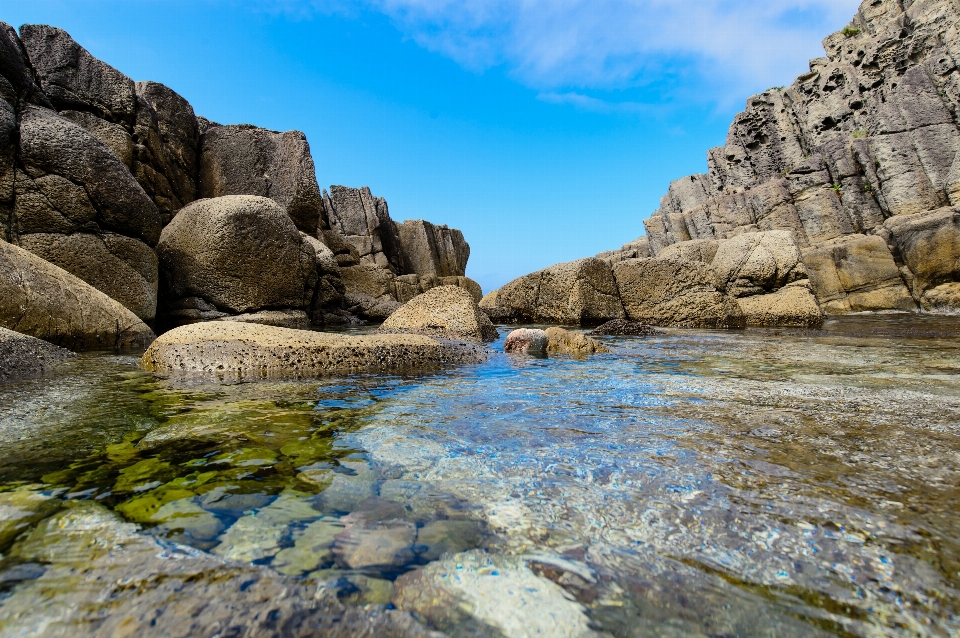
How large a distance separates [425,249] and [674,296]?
17.8m

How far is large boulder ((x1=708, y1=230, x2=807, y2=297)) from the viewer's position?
11.8 m

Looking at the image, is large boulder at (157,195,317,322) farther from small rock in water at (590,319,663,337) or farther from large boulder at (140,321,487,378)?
small rock in water at (590,319,663,337)

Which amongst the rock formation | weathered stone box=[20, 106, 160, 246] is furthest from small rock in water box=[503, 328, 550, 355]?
weathered stone box=[20, 106, 160, 246]

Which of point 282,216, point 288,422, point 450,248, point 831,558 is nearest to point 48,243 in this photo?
point 282,216

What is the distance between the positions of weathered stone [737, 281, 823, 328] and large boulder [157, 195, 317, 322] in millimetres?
11323

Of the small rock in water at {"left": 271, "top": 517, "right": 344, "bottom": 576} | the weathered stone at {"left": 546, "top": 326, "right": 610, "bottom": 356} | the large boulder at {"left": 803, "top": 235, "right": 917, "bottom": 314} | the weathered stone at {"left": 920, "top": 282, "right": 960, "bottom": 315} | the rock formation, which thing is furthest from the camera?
the large boulder at {"left": 803, "top": 235, "right": 917, "bottom": 314}

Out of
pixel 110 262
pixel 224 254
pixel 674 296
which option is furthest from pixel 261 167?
pixel 674 296

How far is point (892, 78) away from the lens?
2258 centimetres

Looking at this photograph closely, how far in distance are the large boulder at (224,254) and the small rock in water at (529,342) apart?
638 centimetres

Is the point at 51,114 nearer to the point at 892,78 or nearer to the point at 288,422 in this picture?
the point at 288,422

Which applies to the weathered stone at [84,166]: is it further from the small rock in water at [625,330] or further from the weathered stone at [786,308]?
the weathered stone at [786,308]

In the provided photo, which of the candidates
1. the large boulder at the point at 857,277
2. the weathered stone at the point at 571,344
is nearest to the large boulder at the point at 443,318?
the weathered stone at the point at 571,344

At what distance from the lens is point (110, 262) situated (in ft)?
26.0

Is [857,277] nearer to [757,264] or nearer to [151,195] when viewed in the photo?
[757,264]
